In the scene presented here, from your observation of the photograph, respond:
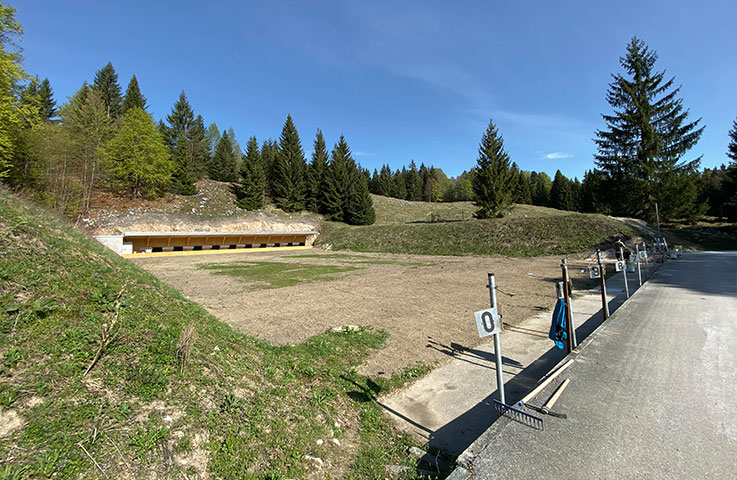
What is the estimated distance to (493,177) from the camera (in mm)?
33562

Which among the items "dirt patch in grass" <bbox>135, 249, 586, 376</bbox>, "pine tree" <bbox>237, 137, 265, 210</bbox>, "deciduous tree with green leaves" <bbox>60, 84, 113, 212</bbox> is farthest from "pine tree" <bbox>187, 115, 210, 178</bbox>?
"dirt patch in grass" <bbox>135, 249, 586, 376</bbox>

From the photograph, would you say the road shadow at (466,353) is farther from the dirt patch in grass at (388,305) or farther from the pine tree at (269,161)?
the pine tree at (269,161)

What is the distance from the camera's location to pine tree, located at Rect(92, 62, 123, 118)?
160ft

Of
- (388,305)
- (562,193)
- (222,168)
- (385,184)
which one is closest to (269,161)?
(222,168)

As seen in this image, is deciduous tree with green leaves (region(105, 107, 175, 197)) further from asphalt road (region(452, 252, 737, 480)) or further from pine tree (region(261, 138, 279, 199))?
asphalt road (region(452, 252, 737, 480))

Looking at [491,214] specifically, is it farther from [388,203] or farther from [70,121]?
[70,121]

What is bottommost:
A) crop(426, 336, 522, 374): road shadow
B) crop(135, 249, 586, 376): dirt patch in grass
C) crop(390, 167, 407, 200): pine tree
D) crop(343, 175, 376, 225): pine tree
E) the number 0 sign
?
crop(426, 336, 522, 374): road shadow

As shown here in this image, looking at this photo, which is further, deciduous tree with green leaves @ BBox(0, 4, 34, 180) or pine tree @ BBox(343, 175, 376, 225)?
pine tree @ BBox(343, 175, 376, 225)

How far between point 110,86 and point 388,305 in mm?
66033

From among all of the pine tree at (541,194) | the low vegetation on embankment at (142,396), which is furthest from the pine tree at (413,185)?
the low vegetation on embankment at (142,396)

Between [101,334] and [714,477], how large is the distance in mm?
5667

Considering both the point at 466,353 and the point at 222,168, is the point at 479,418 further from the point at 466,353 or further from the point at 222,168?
the point at 222,168

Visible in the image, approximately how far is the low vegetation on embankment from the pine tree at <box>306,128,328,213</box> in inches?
1718

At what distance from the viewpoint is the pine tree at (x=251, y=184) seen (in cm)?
4391
